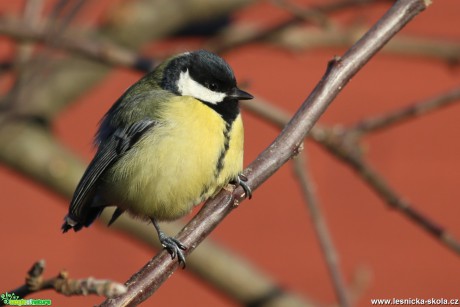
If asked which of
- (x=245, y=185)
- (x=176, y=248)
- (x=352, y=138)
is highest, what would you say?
(x=352, y=138)

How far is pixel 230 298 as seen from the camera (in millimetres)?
2510

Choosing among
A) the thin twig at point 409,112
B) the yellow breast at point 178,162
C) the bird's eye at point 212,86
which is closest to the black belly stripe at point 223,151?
the yellow breast at point 178,162

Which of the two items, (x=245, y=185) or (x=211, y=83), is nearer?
(x=245, y=185)

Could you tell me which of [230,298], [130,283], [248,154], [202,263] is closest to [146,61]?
[202,263]

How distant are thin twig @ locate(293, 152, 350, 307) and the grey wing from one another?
43 cm

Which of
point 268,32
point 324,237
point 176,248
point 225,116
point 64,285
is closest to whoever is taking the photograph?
point 64,285

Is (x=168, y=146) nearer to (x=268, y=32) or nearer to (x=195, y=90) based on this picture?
(x=195, y=90)

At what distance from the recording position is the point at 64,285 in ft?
3.45

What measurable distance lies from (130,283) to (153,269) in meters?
0.08

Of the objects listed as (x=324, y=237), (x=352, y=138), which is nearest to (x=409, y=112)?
(x=352, y=138)

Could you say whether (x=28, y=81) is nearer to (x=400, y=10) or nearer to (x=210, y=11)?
(x=210, y=11)

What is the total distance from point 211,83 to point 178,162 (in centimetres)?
27

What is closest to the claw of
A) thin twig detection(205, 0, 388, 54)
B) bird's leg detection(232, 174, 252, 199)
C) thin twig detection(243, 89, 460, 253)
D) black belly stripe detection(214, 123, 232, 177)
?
bird's leg detection(232, 174, 252, 199)

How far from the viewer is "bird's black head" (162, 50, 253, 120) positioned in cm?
190
